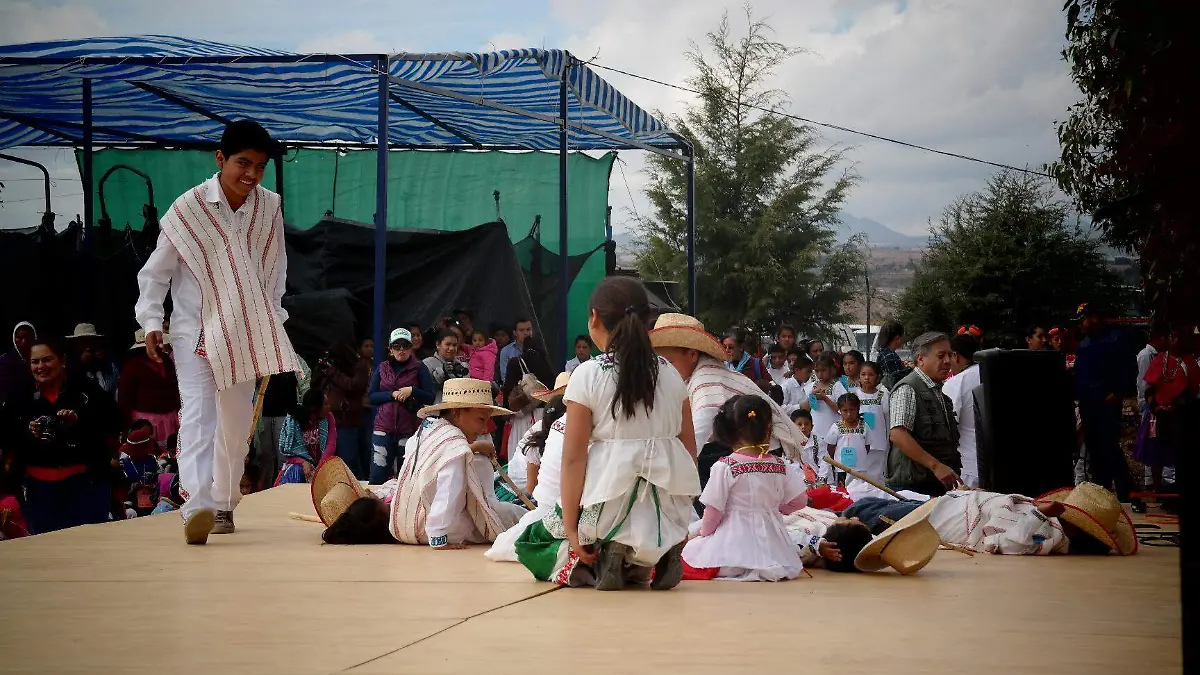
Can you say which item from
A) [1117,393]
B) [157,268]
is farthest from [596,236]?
[157,268]

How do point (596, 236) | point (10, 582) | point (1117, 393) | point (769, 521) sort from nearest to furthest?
point (10, 582) → point (769, 521) → point (1117, 393) → point (596, 236)

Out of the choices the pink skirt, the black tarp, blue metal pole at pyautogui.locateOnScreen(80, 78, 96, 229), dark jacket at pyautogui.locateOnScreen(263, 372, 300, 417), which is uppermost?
blue metal pole at pyautogui.locateOnScreen(80, 78, 96, 229)

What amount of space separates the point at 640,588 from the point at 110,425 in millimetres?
3517

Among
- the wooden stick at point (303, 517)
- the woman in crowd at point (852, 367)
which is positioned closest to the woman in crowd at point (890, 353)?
the woman in crowd at point (852, 367)

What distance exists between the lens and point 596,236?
14.9m

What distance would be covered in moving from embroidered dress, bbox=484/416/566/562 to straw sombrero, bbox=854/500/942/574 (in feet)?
4.92

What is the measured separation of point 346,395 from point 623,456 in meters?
6.37

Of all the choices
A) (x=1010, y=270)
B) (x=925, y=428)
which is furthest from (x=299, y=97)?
(x=1010, y=270)

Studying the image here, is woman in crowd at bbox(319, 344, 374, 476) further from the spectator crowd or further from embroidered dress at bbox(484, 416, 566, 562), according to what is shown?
embroidered dress at bbox(484, 416, 566, 562)

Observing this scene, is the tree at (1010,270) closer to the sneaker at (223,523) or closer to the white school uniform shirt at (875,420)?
the white school uniform shirt at (875,420)

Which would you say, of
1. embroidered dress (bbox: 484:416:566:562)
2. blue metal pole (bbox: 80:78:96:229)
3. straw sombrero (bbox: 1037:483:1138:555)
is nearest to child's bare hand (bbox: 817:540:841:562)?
embroidered dress (bbox: 484:416:566:562)

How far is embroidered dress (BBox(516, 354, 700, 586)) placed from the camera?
200 inches

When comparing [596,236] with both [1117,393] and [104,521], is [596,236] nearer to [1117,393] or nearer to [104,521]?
[1117,393]

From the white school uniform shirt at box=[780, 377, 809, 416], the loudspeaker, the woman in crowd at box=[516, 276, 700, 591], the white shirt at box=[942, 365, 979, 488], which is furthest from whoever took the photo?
the white school uniform shirt at box=[780, 377, 809, 416]
